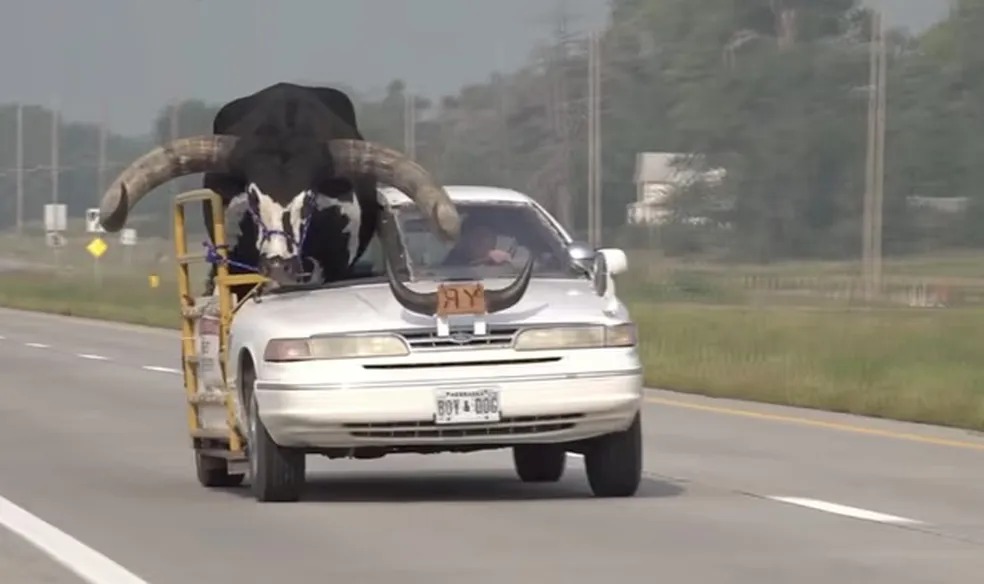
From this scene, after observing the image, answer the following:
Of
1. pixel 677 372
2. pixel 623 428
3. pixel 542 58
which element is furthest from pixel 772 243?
pixel 623 428

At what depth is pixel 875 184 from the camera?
200 feet

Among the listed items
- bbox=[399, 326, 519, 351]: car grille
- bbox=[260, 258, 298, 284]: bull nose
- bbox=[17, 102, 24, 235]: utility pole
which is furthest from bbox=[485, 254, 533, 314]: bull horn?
bbox=[17, 102, 24, 235]: utility pole

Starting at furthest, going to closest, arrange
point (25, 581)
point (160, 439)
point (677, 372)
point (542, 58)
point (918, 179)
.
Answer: point (542, 58), point (918, 179), point (677, 372), point (160, 439), point (25, 581)

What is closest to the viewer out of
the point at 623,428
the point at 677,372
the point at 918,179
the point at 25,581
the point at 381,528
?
the point at 25,581

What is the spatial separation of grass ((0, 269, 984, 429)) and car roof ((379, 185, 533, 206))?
720cm

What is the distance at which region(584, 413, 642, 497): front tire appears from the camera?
15102 millimetres

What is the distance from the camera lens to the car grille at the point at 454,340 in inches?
→ 571

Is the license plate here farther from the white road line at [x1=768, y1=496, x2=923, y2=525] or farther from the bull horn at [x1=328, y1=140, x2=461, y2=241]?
the white road line at [x1=768, y1=496, x2=923, y2=525]

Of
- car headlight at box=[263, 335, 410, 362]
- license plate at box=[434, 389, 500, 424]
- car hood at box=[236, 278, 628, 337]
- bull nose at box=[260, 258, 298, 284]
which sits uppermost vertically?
bull nose at box=[260, 258, 298, 284]

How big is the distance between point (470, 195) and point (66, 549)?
431cm

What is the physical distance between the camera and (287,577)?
461 inches

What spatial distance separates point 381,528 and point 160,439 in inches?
300

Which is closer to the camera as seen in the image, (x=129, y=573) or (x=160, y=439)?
(x=129, y=573)

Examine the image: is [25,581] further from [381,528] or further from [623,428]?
[623,428]
